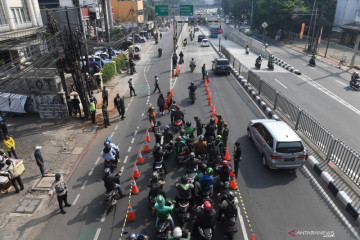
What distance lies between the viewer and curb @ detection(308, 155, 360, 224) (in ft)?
28.0

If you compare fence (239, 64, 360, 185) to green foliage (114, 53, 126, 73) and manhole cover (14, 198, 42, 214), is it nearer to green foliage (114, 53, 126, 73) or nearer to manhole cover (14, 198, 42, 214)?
manhole cover (14, 198, 42, 214)

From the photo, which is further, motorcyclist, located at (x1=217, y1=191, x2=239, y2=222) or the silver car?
the silver car

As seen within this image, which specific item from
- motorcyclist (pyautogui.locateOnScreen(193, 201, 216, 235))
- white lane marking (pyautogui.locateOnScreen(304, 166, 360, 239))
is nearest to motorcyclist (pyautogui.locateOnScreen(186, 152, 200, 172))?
motorcyclist (pyautogui.locateOnScreen(193, 201, 216, 235))

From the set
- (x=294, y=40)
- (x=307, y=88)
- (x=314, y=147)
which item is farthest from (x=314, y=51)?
(x=314, y=147)

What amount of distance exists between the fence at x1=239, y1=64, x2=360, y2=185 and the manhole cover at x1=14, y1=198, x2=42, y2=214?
12.0m

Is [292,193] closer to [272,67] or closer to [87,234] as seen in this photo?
[87,234]

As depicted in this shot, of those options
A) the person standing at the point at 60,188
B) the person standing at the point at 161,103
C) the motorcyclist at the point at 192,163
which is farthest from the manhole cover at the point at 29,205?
the person standing at the point at 161,103

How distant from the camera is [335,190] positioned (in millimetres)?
9547

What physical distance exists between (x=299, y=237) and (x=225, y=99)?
13.0 meters

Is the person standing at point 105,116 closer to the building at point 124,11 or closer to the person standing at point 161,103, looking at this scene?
the person standing at point 161,103

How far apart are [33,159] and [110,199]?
5.97m

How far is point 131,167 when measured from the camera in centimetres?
1164

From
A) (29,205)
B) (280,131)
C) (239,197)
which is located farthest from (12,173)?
(280,131)

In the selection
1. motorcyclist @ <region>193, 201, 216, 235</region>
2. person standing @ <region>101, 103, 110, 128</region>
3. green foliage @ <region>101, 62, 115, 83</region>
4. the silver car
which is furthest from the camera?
Result: green foliage @ <region>101, 62, 115, 83</region>
